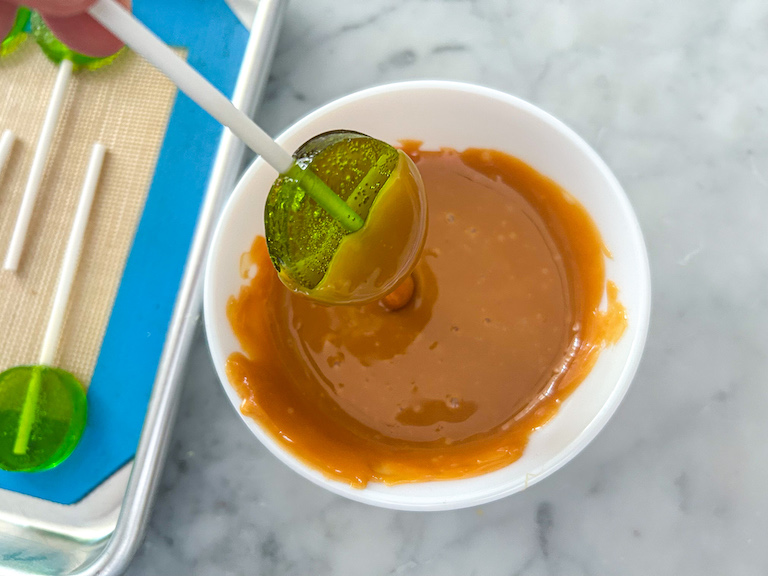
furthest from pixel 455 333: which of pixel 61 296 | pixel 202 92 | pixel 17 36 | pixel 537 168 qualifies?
pixel 17 36

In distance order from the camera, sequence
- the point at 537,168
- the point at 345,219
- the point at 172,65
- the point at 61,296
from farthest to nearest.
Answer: the point at 61,296 → the point at 537,168 → the point at 345,219 → the point at 172,65

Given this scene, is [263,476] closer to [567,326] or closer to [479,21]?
[567,326]

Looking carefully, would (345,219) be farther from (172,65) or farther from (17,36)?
(17,36)

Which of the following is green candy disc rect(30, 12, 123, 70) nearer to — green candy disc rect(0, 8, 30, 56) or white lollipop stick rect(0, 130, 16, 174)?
green candy disc rect(0, 8, 30, 56)

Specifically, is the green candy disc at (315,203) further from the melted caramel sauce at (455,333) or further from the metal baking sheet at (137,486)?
the metal baking sheet at (137,486)

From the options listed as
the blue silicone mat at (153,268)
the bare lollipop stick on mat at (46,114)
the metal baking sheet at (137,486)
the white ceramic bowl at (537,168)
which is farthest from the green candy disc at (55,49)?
the white ceramic bowl at (537,168)

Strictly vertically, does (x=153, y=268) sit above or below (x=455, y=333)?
below
